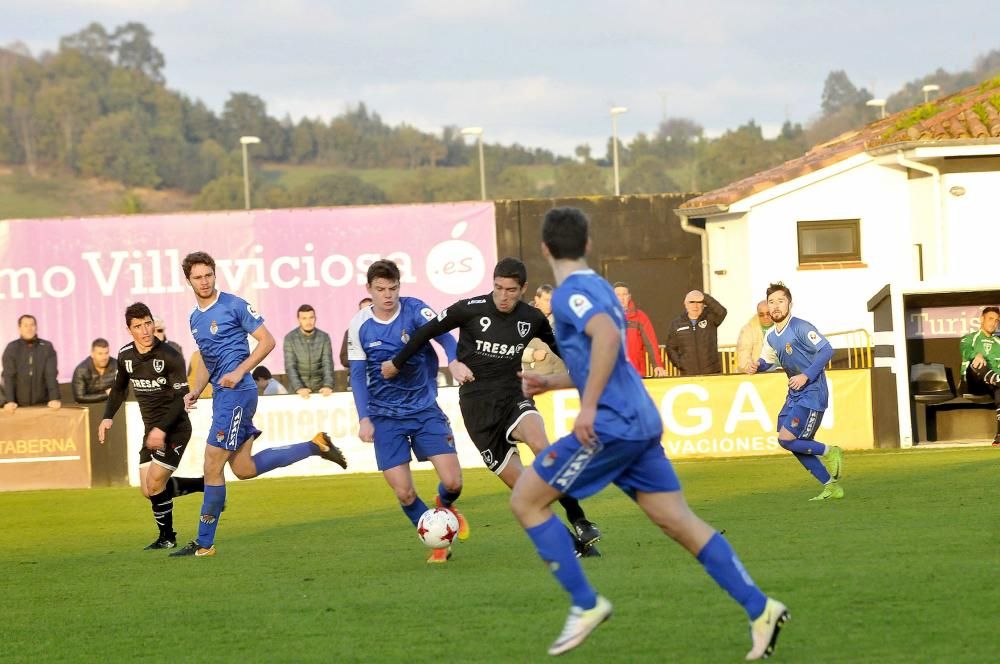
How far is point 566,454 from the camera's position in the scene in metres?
6.51

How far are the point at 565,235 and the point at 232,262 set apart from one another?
22.4 meters

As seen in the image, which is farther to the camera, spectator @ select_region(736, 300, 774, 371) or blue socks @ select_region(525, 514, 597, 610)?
spectator @ select_region(736, 300, 774, 371)

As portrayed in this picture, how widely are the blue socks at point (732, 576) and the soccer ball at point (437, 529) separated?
388 cm

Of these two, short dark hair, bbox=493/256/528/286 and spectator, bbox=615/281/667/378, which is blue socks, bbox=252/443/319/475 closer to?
short dark hair, bbox=493/256/528/286

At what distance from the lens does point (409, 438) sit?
34.8ft

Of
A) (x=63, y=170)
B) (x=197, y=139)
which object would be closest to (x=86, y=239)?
(x=63, y=170)

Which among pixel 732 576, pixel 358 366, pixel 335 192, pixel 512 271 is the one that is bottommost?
pixel 732 576

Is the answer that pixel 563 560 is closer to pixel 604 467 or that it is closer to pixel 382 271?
pixel 604 467

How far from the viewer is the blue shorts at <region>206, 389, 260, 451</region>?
1113 cm

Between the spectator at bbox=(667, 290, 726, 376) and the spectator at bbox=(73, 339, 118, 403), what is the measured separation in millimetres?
7669

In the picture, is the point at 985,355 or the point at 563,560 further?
the point at 985,355

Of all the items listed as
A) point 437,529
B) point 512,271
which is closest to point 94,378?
point 437,529

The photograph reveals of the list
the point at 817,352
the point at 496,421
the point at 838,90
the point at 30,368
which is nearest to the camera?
the point at 496,421

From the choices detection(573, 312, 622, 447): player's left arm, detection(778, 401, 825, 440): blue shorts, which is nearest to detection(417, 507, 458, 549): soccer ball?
detection(573, 312, 622, 447): player's left arm
